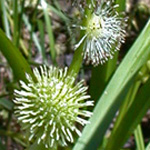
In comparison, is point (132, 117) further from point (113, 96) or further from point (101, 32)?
point (101, 32)

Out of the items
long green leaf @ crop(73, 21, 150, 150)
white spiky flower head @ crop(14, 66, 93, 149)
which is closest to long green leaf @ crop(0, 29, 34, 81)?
Result: white spiky flower head @ crop(14, 66, 93, 149)

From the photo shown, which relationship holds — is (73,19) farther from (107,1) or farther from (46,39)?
(46,39)

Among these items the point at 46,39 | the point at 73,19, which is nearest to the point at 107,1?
the point at 73,19

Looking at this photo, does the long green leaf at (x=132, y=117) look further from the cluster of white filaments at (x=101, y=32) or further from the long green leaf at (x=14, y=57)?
the long green leaf at (x=14, y=57)

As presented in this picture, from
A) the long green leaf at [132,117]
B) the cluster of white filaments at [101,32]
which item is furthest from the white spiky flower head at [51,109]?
the long green leaf at [132,117]

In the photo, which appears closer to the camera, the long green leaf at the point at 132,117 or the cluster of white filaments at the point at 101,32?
the cluster of white filaments at the point at 101,32

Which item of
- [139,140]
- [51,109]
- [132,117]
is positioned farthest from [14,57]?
[139,140]
